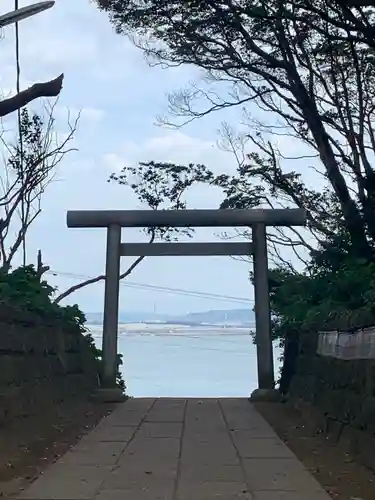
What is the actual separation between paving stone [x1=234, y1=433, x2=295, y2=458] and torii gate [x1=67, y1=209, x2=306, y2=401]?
211 inches

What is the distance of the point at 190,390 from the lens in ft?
56.0

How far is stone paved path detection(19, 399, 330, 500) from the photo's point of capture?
566 cm

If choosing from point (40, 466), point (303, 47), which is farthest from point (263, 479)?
point (303, 47)

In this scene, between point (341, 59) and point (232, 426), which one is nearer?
point (232, 426)

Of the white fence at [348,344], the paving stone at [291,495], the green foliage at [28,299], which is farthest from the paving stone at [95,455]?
the white fence at [348,344]

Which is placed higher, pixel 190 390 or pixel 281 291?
pixel 281 291

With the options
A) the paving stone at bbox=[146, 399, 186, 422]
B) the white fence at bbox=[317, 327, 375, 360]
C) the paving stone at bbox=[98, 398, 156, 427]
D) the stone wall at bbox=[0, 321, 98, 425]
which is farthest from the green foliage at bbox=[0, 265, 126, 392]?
the white fence at bbox=[317, 327, 375, 360]

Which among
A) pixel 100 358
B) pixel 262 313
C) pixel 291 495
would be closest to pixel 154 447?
pixel 291 495

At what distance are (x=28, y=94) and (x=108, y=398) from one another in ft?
20.3

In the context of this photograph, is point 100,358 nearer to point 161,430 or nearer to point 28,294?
point 28,294

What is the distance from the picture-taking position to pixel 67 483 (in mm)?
5980

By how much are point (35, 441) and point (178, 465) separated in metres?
1.76

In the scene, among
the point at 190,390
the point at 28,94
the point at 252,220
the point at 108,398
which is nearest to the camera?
the point at 28,94

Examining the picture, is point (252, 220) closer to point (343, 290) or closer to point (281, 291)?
point (281, 291)
